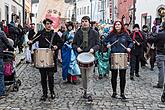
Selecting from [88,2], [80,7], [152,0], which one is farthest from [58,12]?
[80,7]

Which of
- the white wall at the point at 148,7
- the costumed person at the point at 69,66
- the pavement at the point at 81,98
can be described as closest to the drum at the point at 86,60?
the pavement at the point at 81,98

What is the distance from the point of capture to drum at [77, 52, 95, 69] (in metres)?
8.30

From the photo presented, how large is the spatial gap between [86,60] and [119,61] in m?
0.77

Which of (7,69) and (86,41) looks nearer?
(86,41)

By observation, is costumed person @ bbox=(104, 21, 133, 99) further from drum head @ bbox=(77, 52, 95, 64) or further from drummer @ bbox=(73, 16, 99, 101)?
drum head @ bbox=(77, 52, 95, 64)

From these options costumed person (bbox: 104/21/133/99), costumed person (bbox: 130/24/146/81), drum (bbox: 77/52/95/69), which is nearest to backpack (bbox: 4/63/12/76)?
drum (bbox: 77/52/95/69)

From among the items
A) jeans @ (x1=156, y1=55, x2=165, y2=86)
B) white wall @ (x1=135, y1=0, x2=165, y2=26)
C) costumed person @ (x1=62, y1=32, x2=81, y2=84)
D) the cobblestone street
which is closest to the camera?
the cobblestone street

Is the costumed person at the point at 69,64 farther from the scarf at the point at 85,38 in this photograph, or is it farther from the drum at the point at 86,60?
the drum at the point at 86,60

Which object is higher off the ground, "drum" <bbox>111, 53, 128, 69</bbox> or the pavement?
"drum" <bbox>111, 53, 128, 69</bbox>

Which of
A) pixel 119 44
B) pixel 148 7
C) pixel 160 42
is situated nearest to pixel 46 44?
pixel 119 44

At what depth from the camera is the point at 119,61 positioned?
28.1 feet

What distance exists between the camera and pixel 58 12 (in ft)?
40.1

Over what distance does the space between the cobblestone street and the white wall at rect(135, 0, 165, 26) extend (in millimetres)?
15407

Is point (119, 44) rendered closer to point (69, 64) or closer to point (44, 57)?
point (44, 57)
